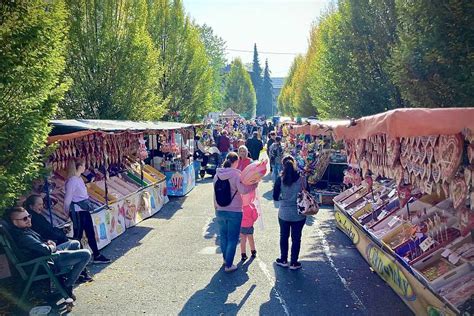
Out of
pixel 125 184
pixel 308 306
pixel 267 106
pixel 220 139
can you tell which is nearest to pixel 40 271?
pixel 308 306

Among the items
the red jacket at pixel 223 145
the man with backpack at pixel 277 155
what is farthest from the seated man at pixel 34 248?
the red jacket at pixel 223 145

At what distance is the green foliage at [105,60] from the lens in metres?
11.8

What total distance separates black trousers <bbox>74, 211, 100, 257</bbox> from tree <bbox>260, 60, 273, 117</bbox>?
8809cm

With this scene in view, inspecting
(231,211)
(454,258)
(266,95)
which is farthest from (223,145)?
(266,95)

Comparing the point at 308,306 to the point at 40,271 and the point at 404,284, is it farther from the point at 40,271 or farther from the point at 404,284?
the point at 40,271

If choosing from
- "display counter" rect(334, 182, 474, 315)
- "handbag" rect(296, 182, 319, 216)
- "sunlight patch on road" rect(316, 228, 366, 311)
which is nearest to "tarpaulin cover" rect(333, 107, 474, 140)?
"display counter" rect(334, 182, 474, 315)

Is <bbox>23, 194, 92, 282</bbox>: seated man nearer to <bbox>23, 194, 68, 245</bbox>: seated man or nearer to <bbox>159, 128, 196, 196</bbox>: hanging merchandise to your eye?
<bbox>23, 194, 68, 245</bbox>: seated man

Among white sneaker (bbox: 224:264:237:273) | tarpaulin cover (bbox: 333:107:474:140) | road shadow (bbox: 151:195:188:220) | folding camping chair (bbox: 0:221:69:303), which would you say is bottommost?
road shadow (bbox: 151:195:188:220)

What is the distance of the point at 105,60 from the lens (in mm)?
12102

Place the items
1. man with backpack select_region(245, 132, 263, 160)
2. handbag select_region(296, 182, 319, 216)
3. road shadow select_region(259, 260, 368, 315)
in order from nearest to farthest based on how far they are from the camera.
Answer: road shadow select_region(259, 260, 368, 315)
handbag select_region(296, 182, 319, 216)
man with backpack select_region(245, 132, 263, 160)

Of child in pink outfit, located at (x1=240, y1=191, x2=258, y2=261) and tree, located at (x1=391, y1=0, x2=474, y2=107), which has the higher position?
tree, located at (x1=391, y1=0, x2=474, y2=107)

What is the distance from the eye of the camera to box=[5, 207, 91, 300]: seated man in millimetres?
5496

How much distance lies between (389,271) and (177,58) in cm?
1804

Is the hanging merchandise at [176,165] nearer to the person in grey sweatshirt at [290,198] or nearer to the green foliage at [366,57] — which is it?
the green foliage at [366,57]
